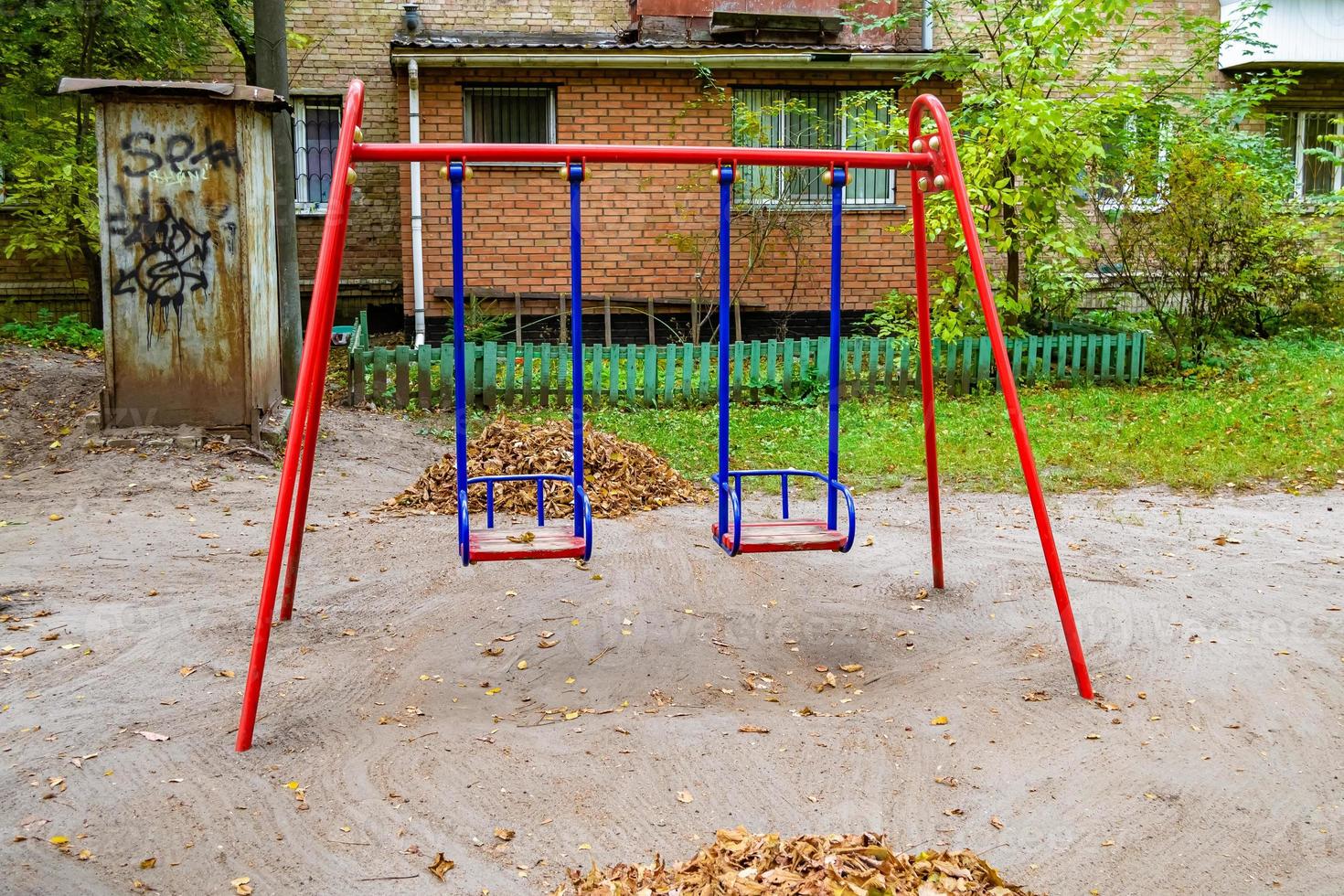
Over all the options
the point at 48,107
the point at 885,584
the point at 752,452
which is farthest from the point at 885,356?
the point at 48,107

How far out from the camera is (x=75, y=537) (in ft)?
21.1

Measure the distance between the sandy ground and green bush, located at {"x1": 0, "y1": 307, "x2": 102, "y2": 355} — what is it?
19.6ft

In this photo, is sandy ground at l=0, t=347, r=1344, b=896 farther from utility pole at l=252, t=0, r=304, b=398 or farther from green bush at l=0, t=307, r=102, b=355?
green bush at l=0, t=307, r=102, b=355

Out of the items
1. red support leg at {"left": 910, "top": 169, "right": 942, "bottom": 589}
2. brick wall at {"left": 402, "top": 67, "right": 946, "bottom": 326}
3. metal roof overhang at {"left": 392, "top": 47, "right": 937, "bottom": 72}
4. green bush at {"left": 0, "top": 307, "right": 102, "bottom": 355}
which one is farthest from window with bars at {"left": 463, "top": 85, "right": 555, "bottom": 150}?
red support leg at {"left": 910, "top": 169, "right": 942, "bottom": 589}

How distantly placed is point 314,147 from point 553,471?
1035cm

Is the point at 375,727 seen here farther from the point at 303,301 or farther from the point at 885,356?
the point at 303,301

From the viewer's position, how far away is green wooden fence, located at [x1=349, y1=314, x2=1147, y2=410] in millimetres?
10945

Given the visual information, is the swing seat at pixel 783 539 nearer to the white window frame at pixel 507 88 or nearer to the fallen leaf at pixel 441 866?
the fallen leaf at pixel 441 866

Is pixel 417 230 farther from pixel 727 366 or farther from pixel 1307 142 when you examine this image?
pixel 1307 142

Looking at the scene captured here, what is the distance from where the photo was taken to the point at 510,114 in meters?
14.7

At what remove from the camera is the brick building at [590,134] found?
14.3m

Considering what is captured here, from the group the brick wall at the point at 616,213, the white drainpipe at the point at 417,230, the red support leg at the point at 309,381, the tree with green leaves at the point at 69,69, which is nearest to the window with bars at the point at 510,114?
the brick wall at the point at 616,213

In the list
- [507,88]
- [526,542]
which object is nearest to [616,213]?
[507,88]

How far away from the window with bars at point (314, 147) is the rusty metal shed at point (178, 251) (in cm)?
736
